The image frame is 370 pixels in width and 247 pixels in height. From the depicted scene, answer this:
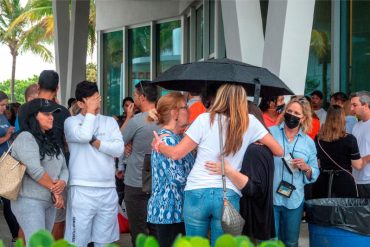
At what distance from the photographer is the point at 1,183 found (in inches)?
187

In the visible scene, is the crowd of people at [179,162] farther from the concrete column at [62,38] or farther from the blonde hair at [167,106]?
the concrete column at [62,38]

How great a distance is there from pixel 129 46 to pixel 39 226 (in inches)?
723

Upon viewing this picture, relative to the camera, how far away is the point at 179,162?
4578mm

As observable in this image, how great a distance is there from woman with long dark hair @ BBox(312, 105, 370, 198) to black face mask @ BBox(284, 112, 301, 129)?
1.15m

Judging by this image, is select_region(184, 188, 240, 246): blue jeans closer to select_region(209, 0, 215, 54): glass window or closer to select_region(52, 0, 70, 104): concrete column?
select_region(209, 0, 215, 54): glass window

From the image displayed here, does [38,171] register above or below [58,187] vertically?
above

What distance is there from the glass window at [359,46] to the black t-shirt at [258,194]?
8125 millimetres

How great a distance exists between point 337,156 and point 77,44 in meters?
13.6

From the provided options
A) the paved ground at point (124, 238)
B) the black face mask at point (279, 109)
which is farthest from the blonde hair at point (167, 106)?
the paved ground at point (124, 238)

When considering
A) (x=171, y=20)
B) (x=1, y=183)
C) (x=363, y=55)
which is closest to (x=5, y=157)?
(x=1, y=183)

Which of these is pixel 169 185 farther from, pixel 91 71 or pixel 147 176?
pixel 91 71

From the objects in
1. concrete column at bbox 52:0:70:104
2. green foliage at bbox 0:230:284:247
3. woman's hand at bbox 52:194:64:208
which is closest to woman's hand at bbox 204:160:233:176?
woman's hand at bbox 52:194:64:208

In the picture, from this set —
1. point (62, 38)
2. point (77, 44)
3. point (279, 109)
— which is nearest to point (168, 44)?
point (77, 44)

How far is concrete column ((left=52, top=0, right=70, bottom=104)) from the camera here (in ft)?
63.9
